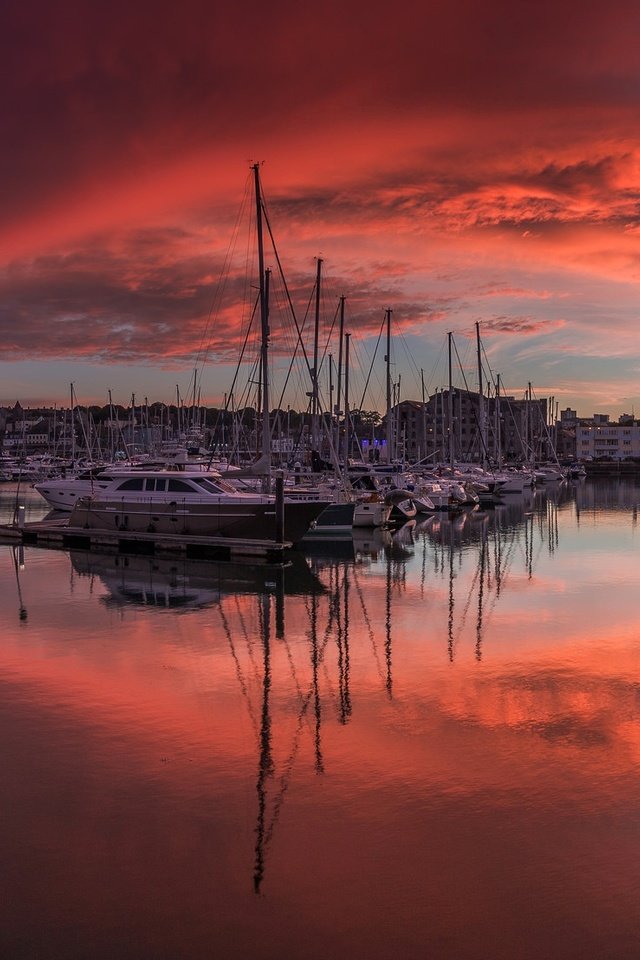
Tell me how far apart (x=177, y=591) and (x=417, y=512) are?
31150 millimetres

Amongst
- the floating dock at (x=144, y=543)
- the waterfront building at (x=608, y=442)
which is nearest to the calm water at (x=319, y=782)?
the floating dock at (x=144, y=543)

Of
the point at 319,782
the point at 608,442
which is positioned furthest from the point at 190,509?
the point at 608,442

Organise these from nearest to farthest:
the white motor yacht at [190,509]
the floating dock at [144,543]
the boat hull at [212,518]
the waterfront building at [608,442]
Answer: the floating dock at [144,543], the boat hull at [212,518], the white motor yacht at [190,509], the waterfront building at [608,442]

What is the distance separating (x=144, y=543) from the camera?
111 ft

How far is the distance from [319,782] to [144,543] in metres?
24.4

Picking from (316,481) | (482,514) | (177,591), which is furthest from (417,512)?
(177,591)

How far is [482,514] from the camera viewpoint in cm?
5656

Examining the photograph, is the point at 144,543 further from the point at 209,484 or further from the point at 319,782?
the point at 319,782

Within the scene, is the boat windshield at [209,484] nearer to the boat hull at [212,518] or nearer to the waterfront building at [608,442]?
the boat hull at [212,518]

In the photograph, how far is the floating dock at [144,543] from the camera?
100 feet

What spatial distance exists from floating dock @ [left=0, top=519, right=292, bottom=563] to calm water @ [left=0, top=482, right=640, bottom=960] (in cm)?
820

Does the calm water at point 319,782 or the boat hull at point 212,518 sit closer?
the calm water at point 319,782

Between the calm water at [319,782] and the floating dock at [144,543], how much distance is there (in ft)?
26.9

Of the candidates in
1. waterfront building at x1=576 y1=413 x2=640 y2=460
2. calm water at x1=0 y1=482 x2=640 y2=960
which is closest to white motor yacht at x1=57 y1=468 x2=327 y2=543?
calm water at x1=0 y1=482 x2=640 y2=960
